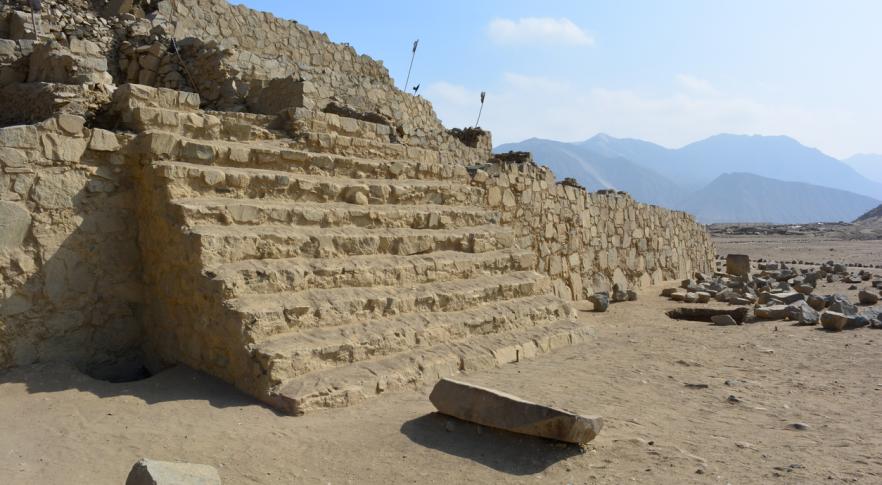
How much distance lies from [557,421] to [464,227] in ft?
12.8

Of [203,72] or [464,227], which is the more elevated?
[203,72]

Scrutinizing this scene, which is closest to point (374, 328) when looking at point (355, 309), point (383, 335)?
point (383, 335)

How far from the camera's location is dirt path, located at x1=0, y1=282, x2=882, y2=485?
3.11 m

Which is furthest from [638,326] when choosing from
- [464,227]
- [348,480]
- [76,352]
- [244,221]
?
[76,352]

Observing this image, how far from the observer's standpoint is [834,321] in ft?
24.1

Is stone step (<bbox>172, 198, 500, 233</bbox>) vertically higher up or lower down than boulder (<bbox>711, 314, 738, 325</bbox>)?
higher up

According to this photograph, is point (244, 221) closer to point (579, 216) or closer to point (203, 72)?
point (203, 72)

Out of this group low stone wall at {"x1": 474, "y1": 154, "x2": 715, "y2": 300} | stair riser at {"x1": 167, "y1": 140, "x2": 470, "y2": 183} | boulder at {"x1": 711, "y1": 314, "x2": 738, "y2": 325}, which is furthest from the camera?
low stone wall at {"x1": 474, "y1": 154, "x2": 715, "y2": 300}

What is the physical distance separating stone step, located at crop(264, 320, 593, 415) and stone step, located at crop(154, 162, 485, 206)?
1799 millimetres

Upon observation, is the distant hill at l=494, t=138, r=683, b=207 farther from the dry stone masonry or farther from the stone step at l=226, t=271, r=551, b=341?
the stone step at l=226, t=271, r=551, b=341

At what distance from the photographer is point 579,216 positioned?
10891 millimetres

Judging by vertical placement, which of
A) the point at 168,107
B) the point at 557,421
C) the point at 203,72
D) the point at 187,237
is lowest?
the point at 557,421

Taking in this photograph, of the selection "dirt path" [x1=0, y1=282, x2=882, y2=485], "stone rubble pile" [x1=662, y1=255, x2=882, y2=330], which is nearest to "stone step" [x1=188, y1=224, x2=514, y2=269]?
"dirt path" [x1=0, y1=282, x2=882, y2=485]

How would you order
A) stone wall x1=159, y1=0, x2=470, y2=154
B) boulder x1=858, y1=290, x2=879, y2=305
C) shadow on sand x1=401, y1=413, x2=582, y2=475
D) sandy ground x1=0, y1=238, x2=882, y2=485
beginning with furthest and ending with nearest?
1. stone wall x1=159, y1=0, x2=470, y2=154
2. boulder x1=858, y1=290, x2=879, y2=305
3. shadow on sand x1=401, y1=413, x2=582, y2=475
4. sandy ground x1=0, y1=238, x2=882, y2=485
